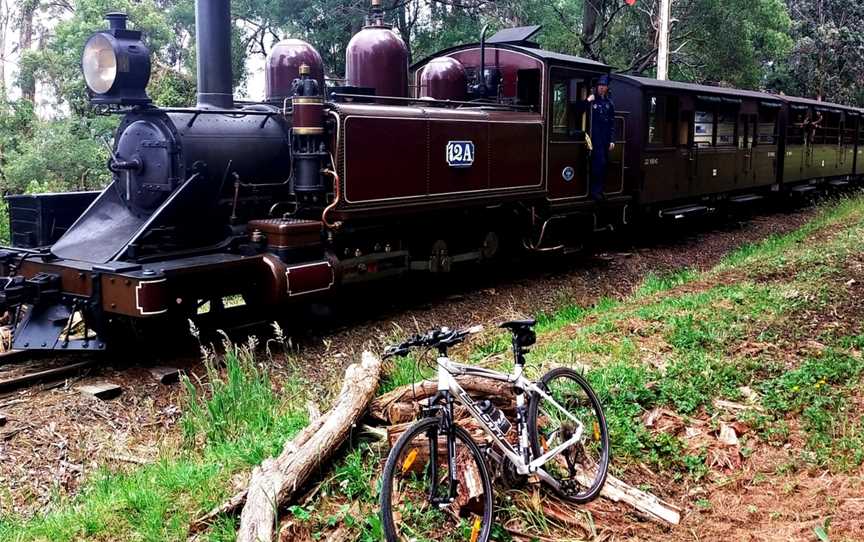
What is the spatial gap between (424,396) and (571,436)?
0.77 meters

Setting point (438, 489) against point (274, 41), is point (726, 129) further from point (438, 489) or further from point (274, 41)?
point (438, 489)

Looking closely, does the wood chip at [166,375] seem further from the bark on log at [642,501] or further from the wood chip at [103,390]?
the bark on log at [642,501]

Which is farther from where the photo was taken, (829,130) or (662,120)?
(829,130)

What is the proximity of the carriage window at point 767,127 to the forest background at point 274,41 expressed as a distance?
331 cm

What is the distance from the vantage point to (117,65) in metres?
7.05

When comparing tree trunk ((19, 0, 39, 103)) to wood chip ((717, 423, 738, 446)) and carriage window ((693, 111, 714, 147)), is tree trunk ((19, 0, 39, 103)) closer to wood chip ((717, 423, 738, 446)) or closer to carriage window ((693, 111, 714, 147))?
carriage window ((693, 111, 714, 147))

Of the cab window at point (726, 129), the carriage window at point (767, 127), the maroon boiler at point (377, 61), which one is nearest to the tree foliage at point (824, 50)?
the carriage window at point (767, 127)

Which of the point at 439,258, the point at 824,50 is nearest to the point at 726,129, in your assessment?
the point at 439,258

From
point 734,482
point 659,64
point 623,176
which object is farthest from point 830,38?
point 734,482

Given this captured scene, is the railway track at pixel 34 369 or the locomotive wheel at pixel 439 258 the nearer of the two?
the railway track at pixel 34 369

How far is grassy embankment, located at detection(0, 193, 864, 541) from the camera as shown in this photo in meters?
3.79

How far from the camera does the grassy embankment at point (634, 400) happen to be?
3.79 metres

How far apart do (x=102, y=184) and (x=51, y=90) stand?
4051 millimetres

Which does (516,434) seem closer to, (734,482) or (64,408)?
(734,482)
